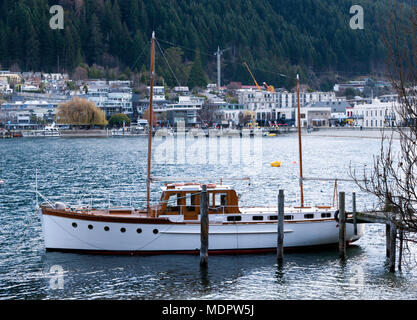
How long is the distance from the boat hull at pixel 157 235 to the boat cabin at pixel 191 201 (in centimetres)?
63

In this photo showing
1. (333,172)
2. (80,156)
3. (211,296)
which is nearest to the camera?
(211,296)

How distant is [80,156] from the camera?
333ft

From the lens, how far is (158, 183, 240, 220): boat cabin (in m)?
27.7

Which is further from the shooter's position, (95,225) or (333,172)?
(333,172)

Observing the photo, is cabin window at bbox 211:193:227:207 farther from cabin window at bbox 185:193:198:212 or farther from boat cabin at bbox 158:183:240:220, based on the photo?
cabin window at bbox 185:193:198:212

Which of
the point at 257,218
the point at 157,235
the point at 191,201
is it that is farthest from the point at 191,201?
the point at 257,218

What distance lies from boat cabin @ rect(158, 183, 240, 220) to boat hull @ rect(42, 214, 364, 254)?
2.06ft

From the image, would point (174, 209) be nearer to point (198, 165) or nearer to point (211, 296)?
point (211, 296)

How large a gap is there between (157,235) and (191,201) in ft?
6.92

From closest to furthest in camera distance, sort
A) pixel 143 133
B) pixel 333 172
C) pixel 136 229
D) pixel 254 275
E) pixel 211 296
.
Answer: pixel 211 296
pixel 254 275
pixel 136 229
pixel 333 172
pixel 143 133

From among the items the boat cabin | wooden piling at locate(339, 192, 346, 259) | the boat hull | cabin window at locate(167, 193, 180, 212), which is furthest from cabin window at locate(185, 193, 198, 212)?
wooden piling at locate(339, 192, 346, 259)

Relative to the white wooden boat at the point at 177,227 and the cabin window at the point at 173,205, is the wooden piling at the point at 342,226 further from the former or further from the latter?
the cabin window at the point at 173,205
